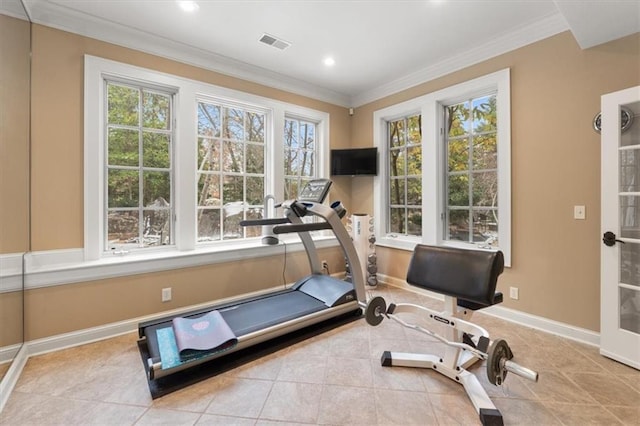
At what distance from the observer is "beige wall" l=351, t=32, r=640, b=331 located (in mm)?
2479

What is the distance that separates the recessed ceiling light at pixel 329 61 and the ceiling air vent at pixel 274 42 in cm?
55

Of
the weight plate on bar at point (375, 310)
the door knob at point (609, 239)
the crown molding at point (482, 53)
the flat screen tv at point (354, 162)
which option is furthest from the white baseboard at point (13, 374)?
the crown molding at point (482, 53)

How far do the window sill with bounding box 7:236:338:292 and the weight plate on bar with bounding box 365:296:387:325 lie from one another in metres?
1.83

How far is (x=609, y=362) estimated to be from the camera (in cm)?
223

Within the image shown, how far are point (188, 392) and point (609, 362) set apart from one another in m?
3.18

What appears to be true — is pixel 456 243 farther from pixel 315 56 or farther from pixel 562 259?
pixel 315 56

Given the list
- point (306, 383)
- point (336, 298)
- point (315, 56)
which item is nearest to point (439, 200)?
point (336, 298)

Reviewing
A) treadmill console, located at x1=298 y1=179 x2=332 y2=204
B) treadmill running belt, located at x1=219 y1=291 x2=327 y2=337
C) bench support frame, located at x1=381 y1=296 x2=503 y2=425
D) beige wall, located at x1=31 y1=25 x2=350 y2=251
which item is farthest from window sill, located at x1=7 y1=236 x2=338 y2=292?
bench support frame, located at x1=381 y1=296 x2=503 y2=425

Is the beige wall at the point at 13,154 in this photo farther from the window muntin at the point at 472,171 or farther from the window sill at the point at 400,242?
the window muntin at the point at 472,171

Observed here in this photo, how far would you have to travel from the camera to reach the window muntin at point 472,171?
330 cm

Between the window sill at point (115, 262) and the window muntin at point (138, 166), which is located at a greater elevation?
the window muntin at point (138, 166)

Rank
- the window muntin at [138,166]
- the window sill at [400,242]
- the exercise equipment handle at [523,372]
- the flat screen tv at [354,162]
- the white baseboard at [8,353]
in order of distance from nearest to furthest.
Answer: the exercise equipment handle at [523,372] → the white baseboard at [8,353] → the window muntin at [138,166] → the window sill at [400,242] → the flat screen tv at [354,162]

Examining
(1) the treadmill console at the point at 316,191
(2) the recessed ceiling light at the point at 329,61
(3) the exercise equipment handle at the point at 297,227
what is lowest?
(3) the exercise equipment handle at the point at 297,227

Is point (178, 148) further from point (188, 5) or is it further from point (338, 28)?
point (338, 28)
